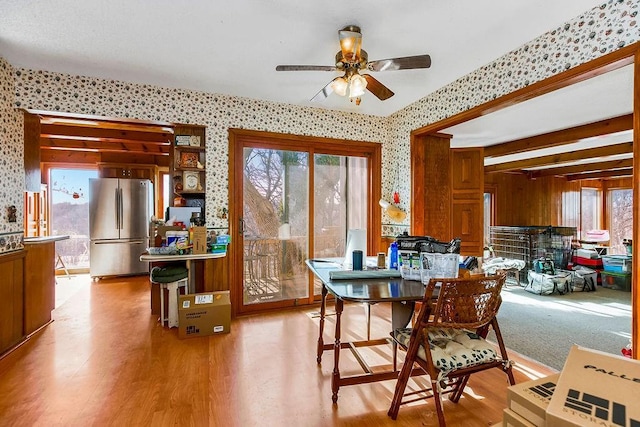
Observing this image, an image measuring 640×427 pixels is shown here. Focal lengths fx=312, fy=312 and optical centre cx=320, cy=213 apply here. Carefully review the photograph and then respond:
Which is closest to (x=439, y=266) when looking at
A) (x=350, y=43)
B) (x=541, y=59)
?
(x=350, y=43)

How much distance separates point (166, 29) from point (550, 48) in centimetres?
284

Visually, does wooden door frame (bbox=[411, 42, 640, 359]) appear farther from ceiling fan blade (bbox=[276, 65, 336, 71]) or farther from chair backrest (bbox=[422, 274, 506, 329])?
ceiling fan blade (bbox=[276, 65, 336, 71])

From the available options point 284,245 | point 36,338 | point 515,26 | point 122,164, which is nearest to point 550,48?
point 515,26

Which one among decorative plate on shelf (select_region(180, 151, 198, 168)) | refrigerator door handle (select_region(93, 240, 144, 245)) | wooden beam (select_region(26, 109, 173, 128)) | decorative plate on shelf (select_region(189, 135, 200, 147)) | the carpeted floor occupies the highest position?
wooden beam (select_region(26, 109, 173, 128))

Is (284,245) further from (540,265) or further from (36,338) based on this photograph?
(540,265)

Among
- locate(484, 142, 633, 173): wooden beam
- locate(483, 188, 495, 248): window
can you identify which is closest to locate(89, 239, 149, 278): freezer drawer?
locate(483, 188, 495, 248): window

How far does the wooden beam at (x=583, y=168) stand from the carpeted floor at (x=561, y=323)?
2.67 metres

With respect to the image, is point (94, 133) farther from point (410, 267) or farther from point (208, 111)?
point (410, 267)

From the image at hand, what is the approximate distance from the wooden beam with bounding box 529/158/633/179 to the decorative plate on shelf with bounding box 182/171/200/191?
24.9ft

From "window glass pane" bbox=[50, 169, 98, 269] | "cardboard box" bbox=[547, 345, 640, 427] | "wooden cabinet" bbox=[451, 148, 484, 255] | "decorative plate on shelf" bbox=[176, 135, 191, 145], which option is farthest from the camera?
"window glass pane" bbox=[50, 169, 98, 269]

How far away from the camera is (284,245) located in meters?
4.06

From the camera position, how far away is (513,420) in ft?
2.80

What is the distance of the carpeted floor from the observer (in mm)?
2957

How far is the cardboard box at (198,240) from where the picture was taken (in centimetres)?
333
